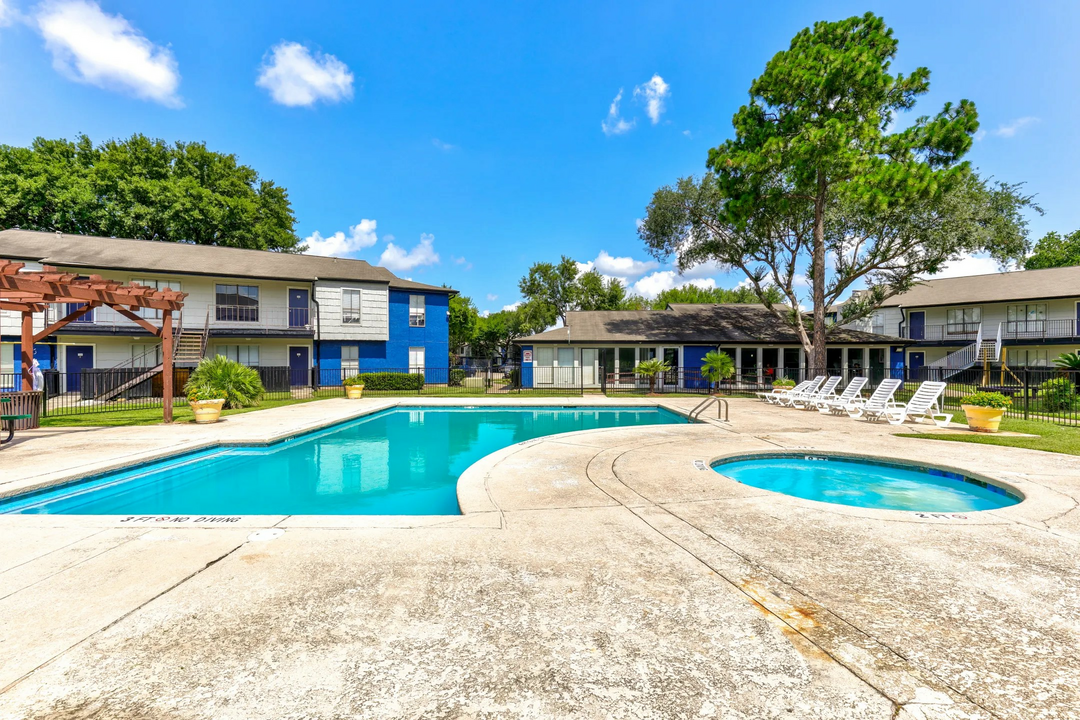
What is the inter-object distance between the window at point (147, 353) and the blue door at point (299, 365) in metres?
5.90

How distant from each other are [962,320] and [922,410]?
24.9 metres

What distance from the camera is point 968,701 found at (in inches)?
85.9

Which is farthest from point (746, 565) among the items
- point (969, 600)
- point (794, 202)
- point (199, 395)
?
point (794, 202)

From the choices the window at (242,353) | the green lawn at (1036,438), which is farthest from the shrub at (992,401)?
the window at (242,353)

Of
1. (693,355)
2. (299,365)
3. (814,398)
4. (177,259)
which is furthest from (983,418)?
(177,259)

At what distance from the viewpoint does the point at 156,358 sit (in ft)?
74.9

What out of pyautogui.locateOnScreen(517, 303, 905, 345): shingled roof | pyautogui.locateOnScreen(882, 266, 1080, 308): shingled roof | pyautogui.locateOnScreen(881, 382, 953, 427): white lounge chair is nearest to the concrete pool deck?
pyautogui.locateOnScreen(881, 382, 953, 427): white lounge chair

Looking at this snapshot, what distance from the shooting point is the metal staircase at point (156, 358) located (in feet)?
62.4

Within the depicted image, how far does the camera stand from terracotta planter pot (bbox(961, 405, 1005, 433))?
426 inches

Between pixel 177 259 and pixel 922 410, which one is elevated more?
pixel 177 259

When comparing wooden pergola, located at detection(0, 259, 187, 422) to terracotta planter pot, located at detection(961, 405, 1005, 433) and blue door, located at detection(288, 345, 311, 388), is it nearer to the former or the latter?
blue door, located at detection(288, 345, 311, 388)

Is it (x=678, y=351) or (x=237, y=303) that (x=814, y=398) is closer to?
(x=678, y=351)

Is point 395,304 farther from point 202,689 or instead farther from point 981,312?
point 981,312

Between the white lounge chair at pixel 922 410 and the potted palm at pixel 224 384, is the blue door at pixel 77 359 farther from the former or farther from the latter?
the white lounge chair at pixel 922 410
